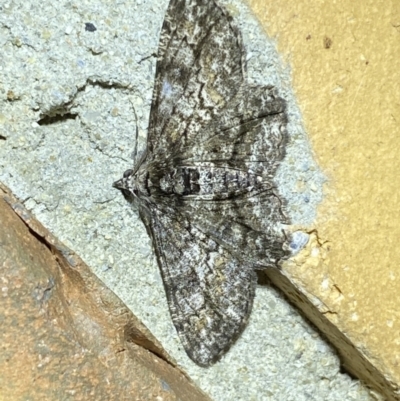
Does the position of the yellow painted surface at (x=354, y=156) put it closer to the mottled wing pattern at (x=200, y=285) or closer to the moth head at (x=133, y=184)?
the mottled wing pattern at (x=200, y=285)

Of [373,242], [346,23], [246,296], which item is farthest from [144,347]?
[346,23]

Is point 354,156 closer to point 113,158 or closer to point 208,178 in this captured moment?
point 208,178

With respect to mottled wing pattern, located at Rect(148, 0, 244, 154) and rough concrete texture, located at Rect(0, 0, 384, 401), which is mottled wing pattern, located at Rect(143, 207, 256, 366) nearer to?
rough concrete texture, located at Rect(0, 0, 384, 401)

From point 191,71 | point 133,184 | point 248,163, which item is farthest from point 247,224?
point 191,71

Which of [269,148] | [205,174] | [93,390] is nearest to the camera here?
[93,390]

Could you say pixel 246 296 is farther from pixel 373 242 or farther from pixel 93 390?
pixel 93 390

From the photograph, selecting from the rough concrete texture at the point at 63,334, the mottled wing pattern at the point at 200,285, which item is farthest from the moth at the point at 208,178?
the rough concrete texture at the point at 63,334
